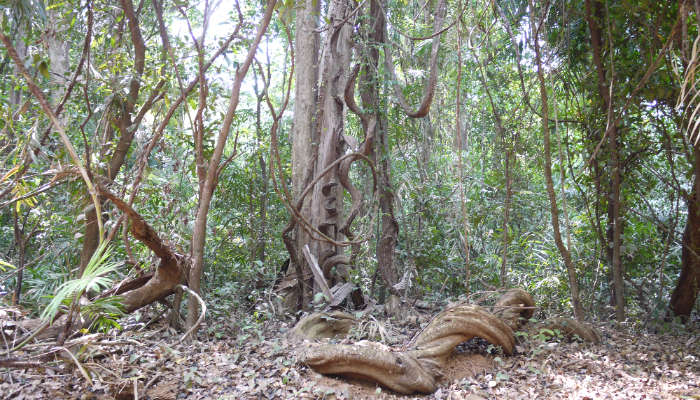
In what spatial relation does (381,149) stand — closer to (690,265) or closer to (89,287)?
(690,265)

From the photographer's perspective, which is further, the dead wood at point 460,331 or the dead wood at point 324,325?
the dead wood at point 324,325

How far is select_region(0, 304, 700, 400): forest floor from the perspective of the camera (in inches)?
108

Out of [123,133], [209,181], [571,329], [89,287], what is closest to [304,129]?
[123,133]

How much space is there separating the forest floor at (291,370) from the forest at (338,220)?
0.07 ft

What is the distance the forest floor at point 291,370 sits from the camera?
2.74 meters

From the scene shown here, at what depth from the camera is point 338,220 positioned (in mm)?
5562

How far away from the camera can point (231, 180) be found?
6105 mm

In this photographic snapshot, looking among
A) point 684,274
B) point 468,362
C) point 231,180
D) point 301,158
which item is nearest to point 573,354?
point 468,362

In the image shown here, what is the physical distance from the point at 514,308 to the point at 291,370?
2057 millimetres

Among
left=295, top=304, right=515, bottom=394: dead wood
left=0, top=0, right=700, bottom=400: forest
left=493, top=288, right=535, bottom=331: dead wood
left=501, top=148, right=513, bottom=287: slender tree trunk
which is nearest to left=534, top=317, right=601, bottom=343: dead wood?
left=0, top=0, right=700, bottom=400: forest

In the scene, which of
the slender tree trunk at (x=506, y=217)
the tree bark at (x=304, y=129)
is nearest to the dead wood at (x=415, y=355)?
the slender tree trunk at (x=506, y=217)

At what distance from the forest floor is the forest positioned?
2cm

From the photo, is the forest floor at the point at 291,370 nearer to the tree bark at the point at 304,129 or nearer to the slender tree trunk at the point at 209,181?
the slender tree trunk at the point at 209,181

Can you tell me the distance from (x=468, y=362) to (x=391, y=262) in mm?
1695
